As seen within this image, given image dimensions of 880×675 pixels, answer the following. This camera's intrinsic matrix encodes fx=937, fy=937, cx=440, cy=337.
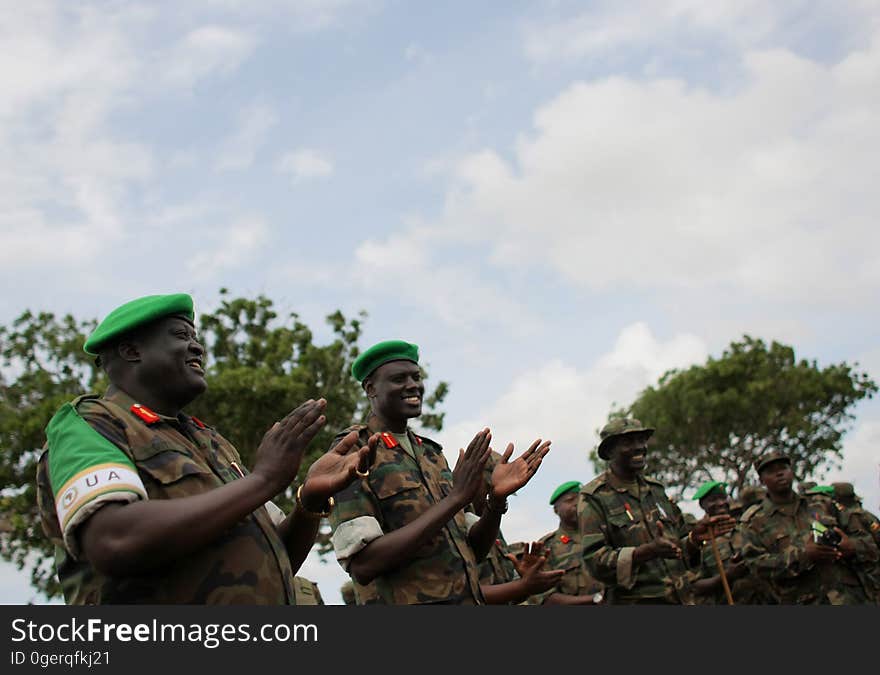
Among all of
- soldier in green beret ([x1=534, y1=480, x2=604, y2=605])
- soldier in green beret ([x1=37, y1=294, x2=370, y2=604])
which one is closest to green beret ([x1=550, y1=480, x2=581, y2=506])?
soldier in green beret ([x1=534, y1=480, x2=604, y2=605])

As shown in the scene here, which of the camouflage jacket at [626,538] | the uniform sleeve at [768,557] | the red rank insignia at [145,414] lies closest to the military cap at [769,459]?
Result: the uniform sleeve at [768,557]

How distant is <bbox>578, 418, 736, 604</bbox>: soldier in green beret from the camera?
8023mm

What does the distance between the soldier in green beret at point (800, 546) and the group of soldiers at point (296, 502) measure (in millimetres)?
2093

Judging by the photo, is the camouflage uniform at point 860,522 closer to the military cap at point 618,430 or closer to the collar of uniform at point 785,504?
the collar of uniform at point 785,504

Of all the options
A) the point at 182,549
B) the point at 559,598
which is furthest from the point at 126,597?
the point at 559,598

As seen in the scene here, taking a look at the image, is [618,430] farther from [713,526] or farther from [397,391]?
[397,391]

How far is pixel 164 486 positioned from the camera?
10.7 ft

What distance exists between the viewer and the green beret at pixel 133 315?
3.60 meters

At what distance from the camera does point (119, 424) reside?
132 inches

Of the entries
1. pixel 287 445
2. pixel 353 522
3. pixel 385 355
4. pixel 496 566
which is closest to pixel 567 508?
pixel 496 566

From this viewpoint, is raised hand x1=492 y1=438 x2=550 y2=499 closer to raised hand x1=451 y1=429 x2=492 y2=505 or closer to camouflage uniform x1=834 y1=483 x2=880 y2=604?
raised hand x1=451 y1=429 x2=492 y2=505

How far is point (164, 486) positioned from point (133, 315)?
2.42 feet

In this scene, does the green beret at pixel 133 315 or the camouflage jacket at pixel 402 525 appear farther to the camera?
the camouflage jacket at pixel 402 525

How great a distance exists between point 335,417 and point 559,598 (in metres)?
10.6
